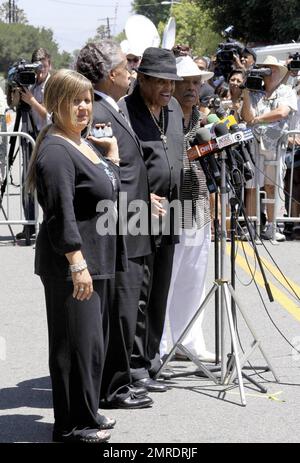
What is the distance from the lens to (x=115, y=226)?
5.67 m

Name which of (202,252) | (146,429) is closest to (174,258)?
(202,252)

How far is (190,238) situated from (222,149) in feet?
3.12

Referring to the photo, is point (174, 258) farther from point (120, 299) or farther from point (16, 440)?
point (16, 440)

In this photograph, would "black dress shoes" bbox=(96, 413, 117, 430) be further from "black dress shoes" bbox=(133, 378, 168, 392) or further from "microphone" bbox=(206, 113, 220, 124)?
"microphone" bbox=(206, 113, 220, 124)

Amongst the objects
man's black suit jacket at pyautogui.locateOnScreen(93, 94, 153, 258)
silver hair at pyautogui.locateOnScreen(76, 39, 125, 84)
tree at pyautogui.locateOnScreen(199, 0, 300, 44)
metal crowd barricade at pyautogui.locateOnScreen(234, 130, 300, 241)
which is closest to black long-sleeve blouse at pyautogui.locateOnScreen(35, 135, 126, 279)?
man's black suit jacket at pyautogui.locateOnScreen(93, 94, 153, 258)

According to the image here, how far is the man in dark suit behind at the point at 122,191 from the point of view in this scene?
606 centimetres

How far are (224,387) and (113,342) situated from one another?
2.94ft

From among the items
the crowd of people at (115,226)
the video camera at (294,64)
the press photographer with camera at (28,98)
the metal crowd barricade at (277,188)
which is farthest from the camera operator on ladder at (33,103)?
the crowd of people at (115,226)

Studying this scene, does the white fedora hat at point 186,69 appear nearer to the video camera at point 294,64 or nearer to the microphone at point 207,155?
the microphone at point 207,155

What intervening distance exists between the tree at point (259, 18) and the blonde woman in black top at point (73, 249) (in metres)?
36.6

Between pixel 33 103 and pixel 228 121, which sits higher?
pixel 33 103

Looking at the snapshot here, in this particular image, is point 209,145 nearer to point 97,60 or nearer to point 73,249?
point 97,60

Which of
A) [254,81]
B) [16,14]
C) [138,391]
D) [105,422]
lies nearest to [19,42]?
[16,14]

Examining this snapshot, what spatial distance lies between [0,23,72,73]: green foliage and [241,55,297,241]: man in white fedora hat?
389 feet
